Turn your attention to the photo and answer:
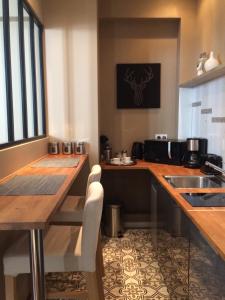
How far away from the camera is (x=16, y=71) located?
239cm

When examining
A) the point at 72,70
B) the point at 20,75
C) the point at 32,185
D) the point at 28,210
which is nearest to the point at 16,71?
the point at 20,75

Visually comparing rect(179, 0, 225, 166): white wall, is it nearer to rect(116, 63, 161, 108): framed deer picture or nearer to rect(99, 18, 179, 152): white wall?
rect(99, 18, 179, 152): white wall

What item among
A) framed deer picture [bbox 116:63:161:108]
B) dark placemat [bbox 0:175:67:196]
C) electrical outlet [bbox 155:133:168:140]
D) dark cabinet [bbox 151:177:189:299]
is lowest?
dark cabinet [bbox 151:177:189:299]

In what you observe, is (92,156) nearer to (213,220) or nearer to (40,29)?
(40,29)

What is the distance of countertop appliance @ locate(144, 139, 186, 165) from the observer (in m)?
2.87

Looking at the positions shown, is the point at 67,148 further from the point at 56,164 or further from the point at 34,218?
the point at 34,218

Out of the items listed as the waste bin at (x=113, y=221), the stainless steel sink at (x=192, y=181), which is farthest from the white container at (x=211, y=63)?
the waste bin at (x=113, y=221)

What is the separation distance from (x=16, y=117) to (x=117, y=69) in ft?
4.86

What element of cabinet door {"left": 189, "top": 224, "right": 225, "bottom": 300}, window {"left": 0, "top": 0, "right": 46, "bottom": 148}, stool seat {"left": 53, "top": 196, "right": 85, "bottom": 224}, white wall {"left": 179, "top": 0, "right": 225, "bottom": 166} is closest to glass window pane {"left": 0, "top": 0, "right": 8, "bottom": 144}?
window {"left": 0, "top": 0, "right": 46, "bottom": 148}

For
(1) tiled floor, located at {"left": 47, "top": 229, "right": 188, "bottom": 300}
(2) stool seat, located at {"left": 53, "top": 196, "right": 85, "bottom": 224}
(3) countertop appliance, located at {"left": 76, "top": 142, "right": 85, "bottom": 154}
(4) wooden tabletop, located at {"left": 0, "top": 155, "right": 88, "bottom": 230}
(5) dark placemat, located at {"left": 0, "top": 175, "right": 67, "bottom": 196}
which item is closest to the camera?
(4) wooden tabletop, located at {"left": 0, "top": 155, "right": 88, "bottom": 230}

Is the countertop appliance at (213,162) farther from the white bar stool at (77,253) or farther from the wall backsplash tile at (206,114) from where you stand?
the white bar stool at (77,253)

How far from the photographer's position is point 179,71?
3268 mm

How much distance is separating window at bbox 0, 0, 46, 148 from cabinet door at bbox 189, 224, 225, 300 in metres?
1.37

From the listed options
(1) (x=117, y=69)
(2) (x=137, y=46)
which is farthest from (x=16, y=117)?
(2) (x=137, y=46)
